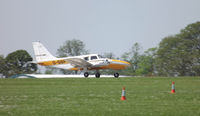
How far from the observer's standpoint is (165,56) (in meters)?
83.8

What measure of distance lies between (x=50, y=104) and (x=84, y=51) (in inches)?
3455

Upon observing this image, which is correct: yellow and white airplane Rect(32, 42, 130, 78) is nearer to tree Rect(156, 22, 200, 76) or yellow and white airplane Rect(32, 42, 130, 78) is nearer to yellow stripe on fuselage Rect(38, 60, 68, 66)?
yellow stripe on fuselage Rect(38, 60, 68, 66)

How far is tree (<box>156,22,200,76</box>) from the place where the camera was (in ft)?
251

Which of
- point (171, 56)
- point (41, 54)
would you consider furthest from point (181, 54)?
point (41, 54)

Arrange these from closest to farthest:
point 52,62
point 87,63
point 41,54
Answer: point 87,63
point 52,62
point 41,54

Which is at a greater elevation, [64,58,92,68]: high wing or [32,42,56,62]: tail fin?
[32,42,56,62]: tail fin

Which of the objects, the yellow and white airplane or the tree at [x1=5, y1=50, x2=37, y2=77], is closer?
the yellow and white airplane

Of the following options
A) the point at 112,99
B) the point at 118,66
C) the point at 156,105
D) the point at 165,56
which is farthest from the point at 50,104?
the point at 165,56

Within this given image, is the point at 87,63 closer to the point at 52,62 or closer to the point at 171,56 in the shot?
the point at 52,62

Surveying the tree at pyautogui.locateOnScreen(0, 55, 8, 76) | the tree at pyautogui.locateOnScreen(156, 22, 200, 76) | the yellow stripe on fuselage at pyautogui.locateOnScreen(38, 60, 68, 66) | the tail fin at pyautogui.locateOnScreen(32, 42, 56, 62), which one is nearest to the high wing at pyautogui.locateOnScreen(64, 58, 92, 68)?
the yellow stripe on fuselage at pyautogui.locateOnScreen(38, 60, 68, 66)

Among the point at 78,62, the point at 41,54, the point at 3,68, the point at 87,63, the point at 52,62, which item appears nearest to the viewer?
the point at 87,63

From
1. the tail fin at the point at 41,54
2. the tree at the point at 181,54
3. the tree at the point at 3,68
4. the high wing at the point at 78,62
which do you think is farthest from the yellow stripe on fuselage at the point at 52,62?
the tree at the point at 3,68

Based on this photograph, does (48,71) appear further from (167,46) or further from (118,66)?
(118,66)

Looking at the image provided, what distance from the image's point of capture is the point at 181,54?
256 ft
